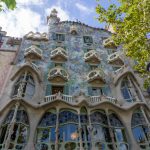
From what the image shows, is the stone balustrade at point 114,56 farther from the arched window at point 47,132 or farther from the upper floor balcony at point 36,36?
the arched window at point 47,132

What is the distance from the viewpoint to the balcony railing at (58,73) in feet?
68.1

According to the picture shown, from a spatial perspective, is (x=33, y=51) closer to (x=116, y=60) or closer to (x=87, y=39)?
(x=87, y=39)

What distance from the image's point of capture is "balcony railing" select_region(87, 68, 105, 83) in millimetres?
21234

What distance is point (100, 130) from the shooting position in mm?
16594

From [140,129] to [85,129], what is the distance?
16.1ft

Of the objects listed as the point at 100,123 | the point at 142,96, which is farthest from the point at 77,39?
the point at 100,123

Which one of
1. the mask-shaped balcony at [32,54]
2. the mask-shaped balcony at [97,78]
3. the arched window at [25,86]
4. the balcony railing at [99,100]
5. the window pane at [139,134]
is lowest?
the window pane at [139,134]

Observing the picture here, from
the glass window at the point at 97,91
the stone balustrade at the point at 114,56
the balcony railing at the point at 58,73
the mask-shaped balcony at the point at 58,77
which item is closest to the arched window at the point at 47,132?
the mask-shaped balcony at the point at 58,77

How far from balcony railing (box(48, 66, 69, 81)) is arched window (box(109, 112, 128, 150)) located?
637cm

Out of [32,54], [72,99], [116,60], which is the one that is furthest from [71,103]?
[116,60]

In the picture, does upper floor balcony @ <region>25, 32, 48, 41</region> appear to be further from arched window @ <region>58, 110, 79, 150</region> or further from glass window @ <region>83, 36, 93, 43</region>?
arched window @ <region>58, 110, 79, 150</region>

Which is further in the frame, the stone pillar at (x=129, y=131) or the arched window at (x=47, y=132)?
the stone pillar at (x=129, y=131)

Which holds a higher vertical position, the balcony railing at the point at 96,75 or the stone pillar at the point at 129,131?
the balcony railing at the point at 96,75

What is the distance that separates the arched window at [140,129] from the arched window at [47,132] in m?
6.98
